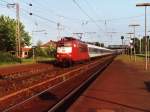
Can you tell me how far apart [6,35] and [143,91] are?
289 feet

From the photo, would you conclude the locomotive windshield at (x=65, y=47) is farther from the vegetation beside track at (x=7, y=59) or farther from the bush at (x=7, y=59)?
the bush at (x=7, y=59)

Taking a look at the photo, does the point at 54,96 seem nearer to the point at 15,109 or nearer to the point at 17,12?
the point at 15,109

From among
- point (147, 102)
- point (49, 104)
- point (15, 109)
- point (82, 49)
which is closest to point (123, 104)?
point (147, 102)

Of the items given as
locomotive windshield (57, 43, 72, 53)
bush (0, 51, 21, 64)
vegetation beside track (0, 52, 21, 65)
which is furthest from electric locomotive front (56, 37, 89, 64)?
bush (0, 51, 21, 64)

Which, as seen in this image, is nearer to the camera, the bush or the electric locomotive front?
the electric locomotive front

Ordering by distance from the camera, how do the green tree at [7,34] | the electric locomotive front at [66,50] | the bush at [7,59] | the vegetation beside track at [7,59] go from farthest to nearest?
the green tree at [7,34] → the bush at [7,59] → the vegetation beside track at [7,59] → the electric locomotive front at [66,50]

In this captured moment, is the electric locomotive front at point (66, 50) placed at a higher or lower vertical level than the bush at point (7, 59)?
higher

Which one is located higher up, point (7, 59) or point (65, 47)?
point (65, 47)

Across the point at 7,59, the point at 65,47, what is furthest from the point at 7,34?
the point at 65,47

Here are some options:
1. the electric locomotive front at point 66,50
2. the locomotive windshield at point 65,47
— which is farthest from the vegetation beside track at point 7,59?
the locomotive windshield at point 65,47

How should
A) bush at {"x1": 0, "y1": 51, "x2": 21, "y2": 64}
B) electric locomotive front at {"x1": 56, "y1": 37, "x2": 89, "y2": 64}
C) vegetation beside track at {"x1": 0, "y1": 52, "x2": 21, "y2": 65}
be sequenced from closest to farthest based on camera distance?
electric locomotive front at {"x1": 56, "y1": 37, "x2": 89, "y2": 64} < vegetation beside track at {"x1": 0, "y1": 52, "x2": 21, "y2": 65} < bush at {"x1": 0, "y1": 51, "x2": 21, "y2": 64}

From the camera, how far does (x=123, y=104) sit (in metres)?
15.2

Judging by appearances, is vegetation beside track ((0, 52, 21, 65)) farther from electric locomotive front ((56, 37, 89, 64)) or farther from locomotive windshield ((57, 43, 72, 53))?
locomotive windshield ((57, 43, 72, 53))

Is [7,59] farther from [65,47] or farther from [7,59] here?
[65,47]
